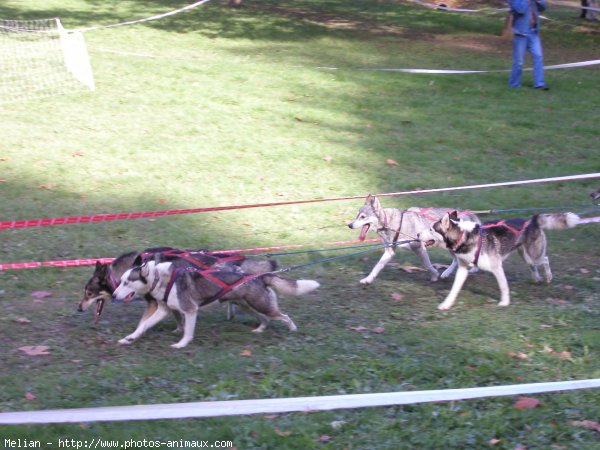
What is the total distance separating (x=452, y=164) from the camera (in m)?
14.2

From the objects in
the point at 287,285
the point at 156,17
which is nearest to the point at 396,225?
the point at 287,285

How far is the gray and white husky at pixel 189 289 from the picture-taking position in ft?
24.9

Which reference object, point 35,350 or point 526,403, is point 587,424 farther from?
point 35,350

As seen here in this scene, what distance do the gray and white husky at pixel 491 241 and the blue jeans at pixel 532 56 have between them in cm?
973

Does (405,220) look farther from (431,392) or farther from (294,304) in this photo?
(431,392)

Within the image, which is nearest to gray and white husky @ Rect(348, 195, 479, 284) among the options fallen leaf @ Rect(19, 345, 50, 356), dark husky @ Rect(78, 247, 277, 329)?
dark husky @ Rect(78, 247, 277, 329)

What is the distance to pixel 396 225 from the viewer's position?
9.73 meters

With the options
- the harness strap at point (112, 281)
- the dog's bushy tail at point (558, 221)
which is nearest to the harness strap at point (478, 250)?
the dog's bushy tail at point (558, 221)

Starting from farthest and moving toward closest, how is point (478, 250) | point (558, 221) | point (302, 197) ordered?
point (302, 197) → point (558, 221) → point (478, 250)

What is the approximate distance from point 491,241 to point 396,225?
1283 mm

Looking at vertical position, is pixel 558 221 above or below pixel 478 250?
above

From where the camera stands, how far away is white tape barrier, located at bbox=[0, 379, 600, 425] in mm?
5949

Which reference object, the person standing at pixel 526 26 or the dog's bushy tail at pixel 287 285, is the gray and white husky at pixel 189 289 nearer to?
the dog's bushy tail at pixel 287 285

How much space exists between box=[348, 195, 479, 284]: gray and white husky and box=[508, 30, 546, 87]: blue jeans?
9.49 metres
